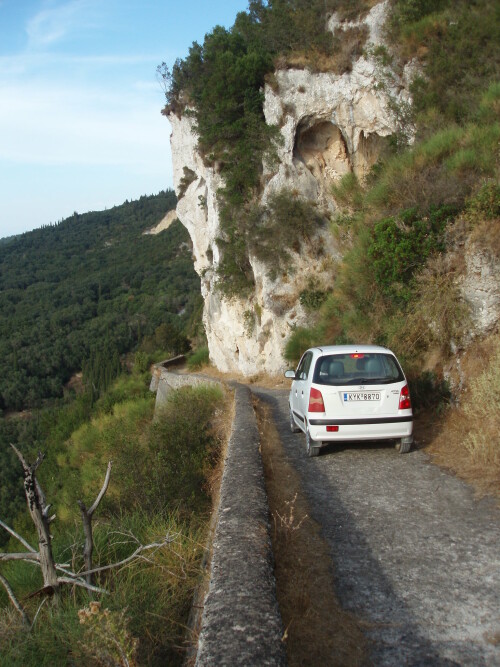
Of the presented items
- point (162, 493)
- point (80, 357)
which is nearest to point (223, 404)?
point (162, 493)

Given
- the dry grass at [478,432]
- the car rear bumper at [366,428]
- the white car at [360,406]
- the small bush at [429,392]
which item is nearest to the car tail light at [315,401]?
the white car at [360,406]

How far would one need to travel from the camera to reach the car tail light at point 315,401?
25.3 ft

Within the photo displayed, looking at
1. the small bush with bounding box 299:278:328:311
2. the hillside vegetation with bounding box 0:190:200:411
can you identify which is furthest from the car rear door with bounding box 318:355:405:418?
the hillside vegetation with bounding box 0:190:200:411

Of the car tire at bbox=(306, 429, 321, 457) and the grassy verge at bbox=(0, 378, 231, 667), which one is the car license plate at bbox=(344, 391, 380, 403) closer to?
the car tire at bbox=(306, 429, 321, 457)

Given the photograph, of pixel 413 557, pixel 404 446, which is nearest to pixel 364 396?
pixel 404 446

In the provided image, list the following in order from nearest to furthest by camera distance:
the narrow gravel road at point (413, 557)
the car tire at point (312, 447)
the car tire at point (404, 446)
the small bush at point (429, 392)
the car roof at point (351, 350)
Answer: the narrow gravel road at point (413, 557) → the car tire at point (404, 446) → the car tire at point (312, 447) → the car roof at point (351, 350) → the small bush at point (429, 392)

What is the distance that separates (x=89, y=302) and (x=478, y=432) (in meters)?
86.3

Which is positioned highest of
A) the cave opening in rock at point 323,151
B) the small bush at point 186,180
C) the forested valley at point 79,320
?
the small bush at point 186,180

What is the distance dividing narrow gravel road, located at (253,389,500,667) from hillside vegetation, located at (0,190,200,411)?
4124cm

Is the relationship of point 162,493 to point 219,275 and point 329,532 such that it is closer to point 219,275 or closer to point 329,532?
point 329,532

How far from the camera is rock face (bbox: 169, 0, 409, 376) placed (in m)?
22.9

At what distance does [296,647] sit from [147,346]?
4734cm

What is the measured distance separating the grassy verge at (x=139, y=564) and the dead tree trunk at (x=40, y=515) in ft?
0.75

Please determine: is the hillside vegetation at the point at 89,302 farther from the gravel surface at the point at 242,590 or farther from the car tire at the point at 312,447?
the gravel surface at the point at 242,590
